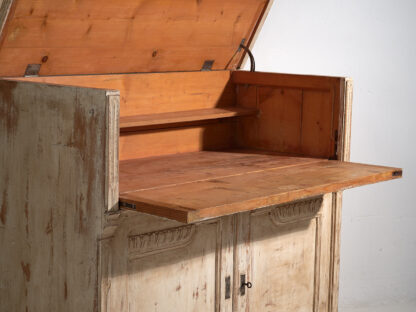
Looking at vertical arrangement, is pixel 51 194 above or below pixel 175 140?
below

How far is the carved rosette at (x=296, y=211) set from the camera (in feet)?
8.60

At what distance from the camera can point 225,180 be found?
2273mm

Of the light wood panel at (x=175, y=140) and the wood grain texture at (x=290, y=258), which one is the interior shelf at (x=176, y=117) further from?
the wood grain texture at (x=290, y=258)

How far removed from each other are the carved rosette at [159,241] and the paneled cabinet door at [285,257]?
0.23m

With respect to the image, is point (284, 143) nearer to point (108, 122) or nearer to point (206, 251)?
point (206, 251)

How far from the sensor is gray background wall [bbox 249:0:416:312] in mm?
3760

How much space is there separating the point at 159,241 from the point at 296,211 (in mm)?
624

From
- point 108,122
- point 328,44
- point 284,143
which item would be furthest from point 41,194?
point 328,44

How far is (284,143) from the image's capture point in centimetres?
289

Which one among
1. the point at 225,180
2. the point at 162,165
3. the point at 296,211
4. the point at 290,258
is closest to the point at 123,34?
the point at 162,165

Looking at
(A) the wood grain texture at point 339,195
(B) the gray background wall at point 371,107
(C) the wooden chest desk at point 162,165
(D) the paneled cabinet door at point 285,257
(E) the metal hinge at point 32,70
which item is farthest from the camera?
(B) the gray background wall at point 371,107

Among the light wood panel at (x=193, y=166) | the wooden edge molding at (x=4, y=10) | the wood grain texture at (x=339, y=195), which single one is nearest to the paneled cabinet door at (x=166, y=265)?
the light wood panel at (x=193, y=166)

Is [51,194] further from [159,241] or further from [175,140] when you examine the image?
[175,140]

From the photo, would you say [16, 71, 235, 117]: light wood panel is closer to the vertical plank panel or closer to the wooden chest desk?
the wooden chest desk
